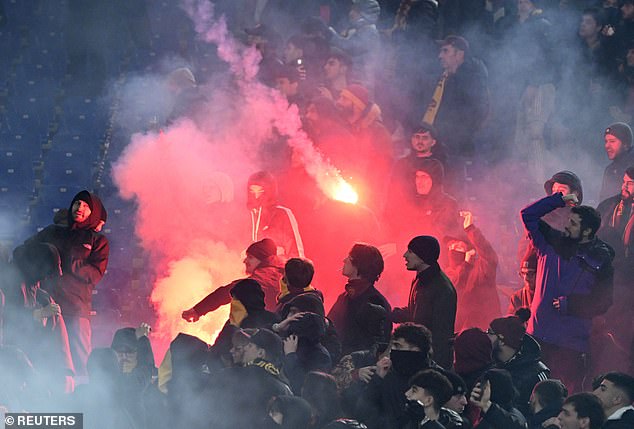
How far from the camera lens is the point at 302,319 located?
713 centimetres

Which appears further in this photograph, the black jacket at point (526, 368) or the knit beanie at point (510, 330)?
the knit beanie at point (510, 330)

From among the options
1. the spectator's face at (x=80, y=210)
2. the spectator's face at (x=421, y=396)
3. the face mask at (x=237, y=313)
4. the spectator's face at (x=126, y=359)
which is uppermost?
the spectator's face at (x=80, y=210)

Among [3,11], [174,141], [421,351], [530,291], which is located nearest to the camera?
[421,351]

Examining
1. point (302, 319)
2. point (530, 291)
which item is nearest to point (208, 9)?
point (530, 291)

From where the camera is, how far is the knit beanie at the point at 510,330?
7.16m

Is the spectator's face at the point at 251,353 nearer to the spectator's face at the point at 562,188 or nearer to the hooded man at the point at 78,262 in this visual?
the hooded man at the point at 78,262

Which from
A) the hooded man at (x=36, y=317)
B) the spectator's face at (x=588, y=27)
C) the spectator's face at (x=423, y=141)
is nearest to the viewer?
the hooded man at (x=36, y=317)

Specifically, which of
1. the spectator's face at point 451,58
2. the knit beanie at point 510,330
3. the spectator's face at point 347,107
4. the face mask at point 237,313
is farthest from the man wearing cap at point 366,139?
the knit beanie at point 510,330

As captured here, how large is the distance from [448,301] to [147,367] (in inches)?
87.9

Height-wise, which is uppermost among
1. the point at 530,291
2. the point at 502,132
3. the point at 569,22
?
the point at 569,22

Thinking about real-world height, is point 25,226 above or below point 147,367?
A: above

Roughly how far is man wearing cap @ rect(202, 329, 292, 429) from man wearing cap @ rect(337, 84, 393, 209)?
19.8 feet

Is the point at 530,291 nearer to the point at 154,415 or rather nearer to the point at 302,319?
the point at 302,319

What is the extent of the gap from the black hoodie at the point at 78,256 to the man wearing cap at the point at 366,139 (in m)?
A: 3.88
